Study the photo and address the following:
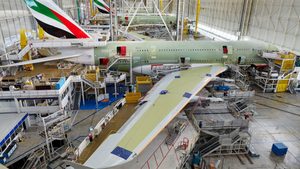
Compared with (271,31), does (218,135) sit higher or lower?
lower

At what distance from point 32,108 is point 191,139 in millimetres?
11826

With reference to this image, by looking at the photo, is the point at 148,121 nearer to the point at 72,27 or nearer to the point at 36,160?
the point at 36,160

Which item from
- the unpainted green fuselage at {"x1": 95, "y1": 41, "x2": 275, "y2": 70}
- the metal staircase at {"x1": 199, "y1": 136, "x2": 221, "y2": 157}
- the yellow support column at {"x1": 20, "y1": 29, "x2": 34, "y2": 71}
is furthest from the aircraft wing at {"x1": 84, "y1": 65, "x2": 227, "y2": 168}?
the yellow support column at {"x1": 20, "y1": 29, "x2": 34, "y2": 71}

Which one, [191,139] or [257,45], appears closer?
[191,139]

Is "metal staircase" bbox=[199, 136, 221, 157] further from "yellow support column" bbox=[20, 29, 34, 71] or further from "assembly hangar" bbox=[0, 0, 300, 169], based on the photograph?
"yellow support column" bbox=[20, 29, 34, 71]

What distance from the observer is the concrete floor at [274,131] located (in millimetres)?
14750

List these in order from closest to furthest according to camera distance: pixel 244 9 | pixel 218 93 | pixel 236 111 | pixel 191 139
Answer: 1. pixel 191 139
2. pixel 236 111
3. pixel 218 93
4. pixel 244 9

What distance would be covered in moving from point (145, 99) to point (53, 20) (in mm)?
12262

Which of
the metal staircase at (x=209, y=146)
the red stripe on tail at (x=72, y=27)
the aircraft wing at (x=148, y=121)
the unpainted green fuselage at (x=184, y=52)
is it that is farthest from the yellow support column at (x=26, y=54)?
the metal staircase at (x=209, y=146)

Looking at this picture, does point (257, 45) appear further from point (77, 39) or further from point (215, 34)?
point (215, 34)

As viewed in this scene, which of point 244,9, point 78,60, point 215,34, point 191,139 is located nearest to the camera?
point 191,139

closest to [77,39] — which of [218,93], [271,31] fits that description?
[218,93]

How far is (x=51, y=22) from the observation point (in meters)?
21.9

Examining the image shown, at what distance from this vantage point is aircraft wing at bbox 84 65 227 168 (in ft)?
34.4
